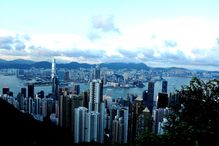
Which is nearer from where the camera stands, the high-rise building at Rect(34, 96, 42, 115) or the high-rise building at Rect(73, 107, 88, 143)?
the high-rise building at Rect(73, 107, 88, 143)

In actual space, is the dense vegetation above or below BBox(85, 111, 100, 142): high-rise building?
above

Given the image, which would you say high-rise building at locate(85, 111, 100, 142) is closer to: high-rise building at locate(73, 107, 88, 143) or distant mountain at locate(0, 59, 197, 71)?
high-rise building at locate(73, 107, 88, 143)

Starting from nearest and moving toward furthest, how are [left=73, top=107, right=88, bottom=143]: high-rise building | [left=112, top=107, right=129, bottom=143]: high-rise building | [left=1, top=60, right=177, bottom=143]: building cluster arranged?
[left=1, top=60, right=177, bottom=143]: building cluster
[left=112, top=107, right=129, bottom=143]: high-rise building
[left=73, top=107, right=88, bottom=143]: high-rise building

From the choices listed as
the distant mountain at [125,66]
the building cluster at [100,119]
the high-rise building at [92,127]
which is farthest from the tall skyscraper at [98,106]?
the distant mountain at [125,66]

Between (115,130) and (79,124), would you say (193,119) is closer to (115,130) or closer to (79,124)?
(115,130)

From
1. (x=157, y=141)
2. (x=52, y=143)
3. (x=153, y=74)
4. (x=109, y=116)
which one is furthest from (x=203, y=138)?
(x=153, y=74)

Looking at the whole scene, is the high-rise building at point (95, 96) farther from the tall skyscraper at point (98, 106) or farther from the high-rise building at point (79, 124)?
the high-rise building at point (79, 124)

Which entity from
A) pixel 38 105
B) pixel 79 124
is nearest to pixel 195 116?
pixel 79 124

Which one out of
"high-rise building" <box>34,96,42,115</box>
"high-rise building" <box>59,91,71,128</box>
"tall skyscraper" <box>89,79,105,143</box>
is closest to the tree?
"tall skyscraper" <box>89,79,105,143</box>
